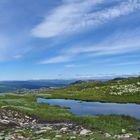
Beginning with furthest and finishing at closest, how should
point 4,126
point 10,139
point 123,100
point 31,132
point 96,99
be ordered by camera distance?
point 96,99
point 123,100
point 4,126
point 31,132
point 10,139

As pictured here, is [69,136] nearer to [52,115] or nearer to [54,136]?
[54,136]

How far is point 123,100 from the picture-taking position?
93.2 metres

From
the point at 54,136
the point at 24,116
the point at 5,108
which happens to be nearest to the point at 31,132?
the point at 54,136

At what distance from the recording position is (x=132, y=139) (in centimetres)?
2739

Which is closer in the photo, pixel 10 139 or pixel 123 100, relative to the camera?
pixel 10 139

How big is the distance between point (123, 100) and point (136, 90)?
1362cm

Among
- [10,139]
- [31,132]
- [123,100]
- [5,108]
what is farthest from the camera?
[123,100]

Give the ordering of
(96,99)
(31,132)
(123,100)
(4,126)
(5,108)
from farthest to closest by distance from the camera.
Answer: (96,99) → (123,100) → (5,108) → (4,126) → (31,132)

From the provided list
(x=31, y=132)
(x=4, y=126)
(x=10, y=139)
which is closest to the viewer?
(x=10, y=139)

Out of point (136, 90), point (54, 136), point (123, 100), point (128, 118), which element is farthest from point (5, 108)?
point (136, 90)

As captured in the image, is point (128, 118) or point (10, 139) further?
point (128, 118)

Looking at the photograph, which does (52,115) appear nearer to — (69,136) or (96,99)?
(69,136)

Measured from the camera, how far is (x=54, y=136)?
28531 millimetres

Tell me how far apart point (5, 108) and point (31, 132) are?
66.0 ft
